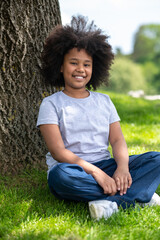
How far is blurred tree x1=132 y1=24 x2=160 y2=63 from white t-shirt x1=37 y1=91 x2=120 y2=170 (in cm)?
5017

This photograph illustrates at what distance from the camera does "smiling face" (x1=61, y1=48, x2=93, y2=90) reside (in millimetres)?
2535

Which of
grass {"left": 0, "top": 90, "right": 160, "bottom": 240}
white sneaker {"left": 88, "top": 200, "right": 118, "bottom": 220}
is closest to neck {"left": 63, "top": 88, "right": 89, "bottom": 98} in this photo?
grass {"left": 0, "top": 90, "right": 160, "bottom": 240}

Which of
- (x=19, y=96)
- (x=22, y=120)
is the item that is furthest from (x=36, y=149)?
(x=19, y=96)

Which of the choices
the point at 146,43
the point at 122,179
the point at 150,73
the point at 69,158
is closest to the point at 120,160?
the point at 122,179

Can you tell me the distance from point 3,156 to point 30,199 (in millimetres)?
557

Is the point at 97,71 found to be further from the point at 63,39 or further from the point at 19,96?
the point at 19,96

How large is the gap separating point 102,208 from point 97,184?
0.68 ft

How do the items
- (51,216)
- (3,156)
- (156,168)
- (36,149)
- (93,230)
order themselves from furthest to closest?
(36,149) < (3,156) < (156,168) < (51,216) < (93,230)

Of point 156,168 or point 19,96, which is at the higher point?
point 19,96

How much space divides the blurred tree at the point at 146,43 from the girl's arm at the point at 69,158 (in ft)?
166

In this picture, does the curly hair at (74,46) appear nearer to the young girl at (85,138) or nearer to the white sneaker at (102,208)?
the young girl at (85,138)

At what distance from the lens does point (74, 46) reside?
8.38 ft

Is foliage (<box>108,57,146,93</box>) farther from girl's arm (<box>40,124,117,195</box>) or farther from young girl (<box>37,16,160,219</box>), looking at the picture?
girl's arm (<box>40,124,117,195</box>)

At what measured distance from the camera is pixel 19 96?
9.20ft
